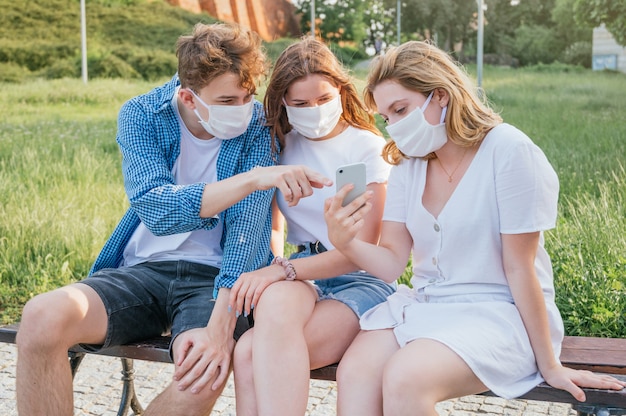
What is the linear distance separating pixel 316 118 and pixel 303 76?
16 cm

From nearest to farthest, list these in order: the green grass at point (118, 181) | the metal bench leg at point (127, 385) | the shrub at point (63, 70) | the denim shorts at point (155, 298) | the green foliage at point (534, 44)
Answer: the denim shorts at point (155, 298)
the metal bench leg at point (127, 385)
the green grass at point (118, 181)
the green foliage at point (534, 44)
the shrub at point (63, 70)

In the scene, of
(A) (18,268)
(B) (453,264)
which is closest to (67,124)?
(A) (18,268)

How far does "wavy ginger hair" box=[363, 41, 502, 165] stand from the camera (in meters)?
2.51

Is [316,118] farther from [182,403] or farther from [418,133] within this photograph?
[182,403]

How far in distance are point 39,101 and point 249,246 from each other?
10276mm

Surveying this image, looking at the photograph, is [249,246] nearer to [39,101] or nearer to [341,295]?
[341,295]

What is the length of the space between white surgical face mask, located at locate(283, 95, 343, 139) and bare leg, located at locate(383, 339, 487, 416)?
0.97m

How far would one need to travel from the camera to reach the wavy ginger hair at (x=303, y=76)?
9.40 ft

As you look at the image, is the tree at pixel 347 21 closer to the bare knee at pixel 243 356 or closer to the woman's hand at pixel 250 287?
the woman's hand at pixel 250 287

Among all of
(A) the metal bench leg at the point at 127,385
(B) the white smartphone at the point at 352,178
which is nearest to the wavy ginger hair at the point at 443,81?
(B) the white smartphone at the point at 352,178

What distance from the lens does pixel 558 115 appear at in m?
9.84

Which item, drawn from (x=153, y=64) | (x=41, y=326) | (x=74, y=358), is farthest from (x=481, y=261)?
(x=153, y=64)

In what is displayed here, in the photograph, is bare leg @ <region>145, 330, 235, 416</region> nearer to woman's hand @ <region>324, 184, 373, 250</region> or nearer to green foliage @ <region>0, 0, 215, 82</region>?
woman's hand @ <region>324, 184, 373, 250</region>

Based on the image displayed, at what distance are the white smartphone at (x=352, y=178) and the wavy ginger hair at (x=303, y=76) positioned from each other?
0.52 meters
